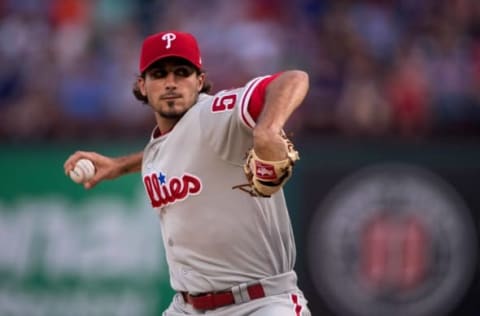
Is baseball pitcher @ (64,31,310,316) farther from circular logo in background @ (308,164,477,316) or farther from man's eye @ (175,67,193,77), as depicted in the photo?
circular logo in background @ (308,164,477,316)

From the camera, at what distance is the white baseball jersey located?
504cm

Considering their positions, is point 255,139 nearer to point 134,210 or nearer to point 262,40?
point 134,210

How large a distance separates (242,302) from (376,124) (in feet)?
14.3

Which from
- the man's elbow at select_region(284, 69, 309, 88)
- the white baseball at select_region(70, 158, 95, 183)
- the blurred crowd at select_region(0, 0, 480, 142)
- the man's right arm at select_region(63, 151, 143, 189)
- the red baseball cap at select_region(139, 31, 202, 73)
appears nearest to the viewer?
the man's elbow at select_region(284, 69, 309, 88)

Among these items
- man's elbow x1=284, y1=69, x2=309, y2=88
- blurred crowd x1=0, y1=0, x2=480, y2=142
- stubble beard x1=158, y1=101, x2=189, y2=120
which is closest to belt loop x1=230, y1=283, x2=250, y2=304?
stubble beard x1=158, y1=101, x2=189, y2=120

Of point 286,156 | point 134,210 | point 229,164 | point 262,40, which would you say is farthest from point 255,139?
point 262,40

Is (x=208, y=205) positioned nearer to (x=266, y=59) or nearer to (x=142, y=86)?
(x=142, y=86)

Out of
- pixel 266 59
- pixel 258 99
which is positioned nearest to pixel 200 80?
pixel 258 99

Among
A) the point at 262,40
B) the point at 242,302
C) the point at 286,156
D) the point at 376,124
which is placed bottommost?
the point at 242,302

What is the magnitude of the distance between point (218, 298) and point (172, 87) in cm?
101

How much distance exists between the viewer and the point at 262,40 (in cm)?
1098

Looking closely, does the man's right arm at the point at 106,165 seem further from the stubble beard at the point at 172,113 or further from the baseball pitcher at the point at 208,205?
Answer: the stubble beard at the point at 172,113

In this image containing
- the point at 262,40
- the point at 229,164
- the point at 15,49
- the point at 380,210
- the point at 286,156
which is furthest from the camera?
the point at 15,49

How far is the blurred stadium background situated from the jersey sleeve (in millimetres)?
3988
